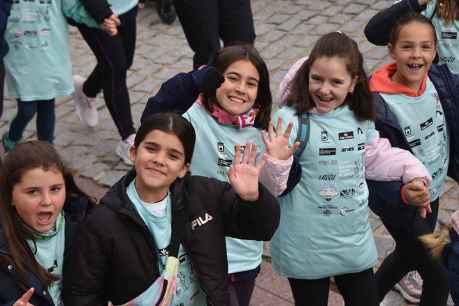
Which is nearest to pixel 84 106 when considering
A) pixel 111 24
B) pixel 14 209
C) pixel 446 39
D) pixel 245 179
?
pixel 111 24

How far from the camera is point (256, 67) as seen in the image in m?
3.59

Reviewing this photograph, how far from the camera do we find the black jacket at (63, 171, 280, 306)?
111 inches

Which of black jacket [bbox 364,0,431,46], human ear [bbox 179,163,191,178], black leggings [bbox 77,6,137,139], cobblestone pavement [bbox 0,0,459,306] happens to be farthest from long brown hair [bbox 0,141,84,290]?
black leggings [bbox 77,6,137,139]

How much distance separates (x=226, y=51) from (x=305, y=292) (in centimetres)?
114

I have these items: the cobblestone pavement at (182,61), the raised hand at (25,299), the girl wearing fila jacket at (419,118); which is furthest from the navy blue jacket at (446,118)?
the raised hand at (25,299)

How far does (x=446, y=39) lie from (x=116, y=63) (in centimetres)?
226

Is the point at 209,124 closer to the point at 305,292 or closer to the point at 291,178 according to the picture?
the point at 291,178

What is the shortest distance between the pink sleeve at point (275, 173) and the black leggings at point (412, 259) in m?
0.75

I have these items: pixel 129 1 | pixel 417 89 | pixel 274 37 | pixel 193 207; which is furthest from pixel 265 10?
→ pixel 193 207

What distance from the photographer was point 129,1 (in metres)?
5.63

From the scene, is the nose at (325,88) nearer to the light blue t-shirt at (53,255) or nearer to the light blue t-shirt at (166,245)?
the light blue t-shirt at (166,245)

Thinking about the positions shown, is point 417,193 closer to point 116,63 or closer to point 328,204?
point 328,204

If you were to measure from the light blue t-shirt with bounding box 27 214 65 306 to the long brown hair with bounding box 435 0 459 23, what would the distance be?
7.84 ft

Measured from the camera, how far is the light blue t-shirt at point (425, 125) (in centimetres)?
375
